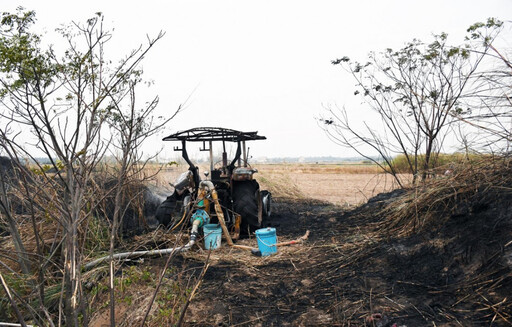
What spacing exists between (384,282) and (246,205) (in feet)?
10.5

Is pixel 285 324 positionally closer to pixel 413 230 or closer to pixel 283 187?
pixel 413 230

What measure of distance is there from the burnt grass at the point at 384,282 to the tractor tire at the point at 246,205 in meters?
1.43

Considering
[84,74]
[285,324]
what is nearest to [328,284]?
[285,324]

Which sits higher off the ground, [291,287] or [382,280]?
[382,280]

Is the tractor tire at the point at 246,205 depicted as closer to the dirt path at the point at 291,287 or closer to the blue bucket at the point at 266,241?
the dirt path at the point at 291,287

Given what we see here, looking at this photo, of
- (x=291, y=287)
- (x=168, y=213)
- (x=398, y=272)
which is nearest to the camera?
(x=398, y=272)

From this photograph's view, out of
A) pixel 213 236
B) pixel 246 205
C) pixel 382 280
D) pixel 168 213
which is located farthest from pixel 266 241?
pixel 382 280

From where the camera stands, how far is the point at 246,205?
6.68 m

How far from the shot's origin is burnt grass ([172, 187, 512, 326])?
3156 mm

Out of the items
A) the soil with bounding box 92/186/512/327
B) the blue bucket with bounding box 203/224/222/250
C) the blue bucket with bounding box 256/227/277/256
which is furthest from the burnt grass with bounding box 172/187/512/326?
the blue bucket with bounding box 203/224/222/250

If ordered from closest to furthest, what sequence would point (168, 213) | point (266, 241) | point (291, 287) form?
point (291, 287) < point (266, 241) < point (168, 213)

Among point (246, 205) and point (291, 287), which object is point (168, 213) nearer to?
point (246, 205)

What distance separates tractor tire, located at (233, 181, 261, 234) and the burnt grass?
4.68 ft

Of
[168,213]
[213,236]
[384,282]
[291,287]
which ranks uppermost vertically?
[168,213]
